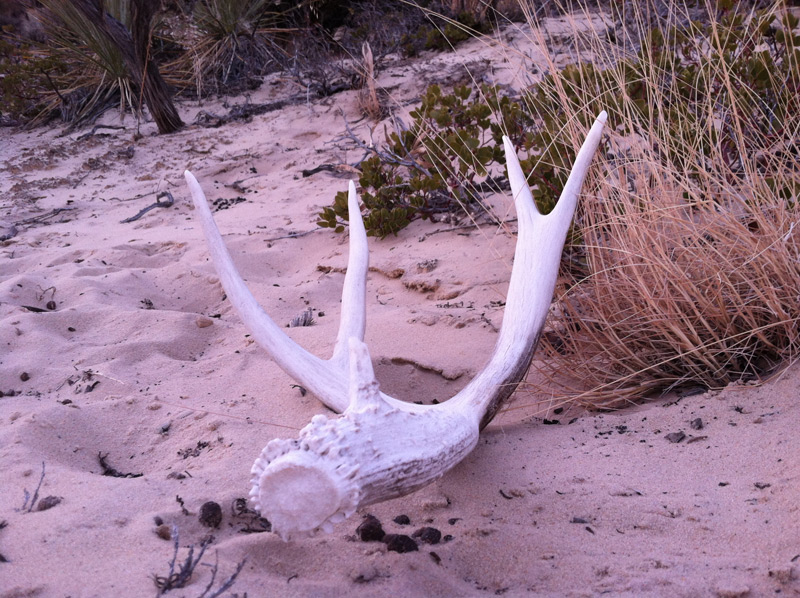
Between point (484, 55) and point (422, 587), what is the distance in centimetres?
626

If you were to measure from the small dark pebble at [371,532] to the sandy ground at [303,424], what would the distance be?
0.03 meters

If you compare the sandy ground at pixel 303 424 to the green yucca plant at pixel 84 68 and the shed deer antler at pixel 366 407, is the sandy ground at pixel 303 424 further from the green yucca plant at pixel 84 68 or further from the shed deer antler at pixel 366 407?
the green yucca plant at pixel 84 68

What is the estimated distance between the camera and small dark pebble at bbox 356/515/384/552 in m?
1.49

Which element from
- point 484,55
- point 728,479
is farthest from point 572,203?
point 484,55

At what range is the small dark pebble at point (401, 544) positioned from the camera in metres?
1.43

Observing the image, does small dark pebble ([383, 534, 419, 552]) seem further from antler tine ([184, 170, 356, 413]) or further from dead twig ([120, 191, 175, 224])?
dead twig ([120, 191, 175, 224])

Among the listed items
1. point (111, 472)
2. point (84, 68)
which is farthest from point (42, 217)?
point (111, 472)

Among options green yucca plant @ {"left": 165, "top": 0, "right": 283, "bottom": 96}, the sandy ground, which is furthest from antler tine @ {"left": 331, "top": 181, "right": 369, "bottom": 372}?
green yucca plant @ {"left": 165, "top": 0, "right": 283, "bottom": 96}

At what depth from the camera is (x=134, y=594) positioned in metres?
1.19

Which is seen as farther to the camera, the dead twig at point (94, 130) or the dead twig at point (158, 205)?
the dead twig at point (94, 130)

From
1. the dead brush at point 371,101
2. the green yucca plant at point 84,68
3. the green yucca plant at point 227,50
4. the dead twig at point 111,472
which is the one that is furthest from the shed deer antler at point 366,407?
the green yucca plant at point 227,50

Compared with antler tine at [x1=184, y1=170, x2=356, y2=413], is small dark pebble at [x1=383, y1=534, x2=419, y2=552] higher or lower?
lower

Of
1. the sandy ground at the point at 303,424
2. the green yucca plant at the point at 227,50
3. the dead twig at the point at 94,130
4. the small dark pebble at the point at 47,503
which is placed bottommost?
the sandy ground at the point at 303,424

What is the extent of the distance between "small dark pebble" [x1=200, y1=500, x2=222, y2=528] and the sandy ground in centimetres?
2
